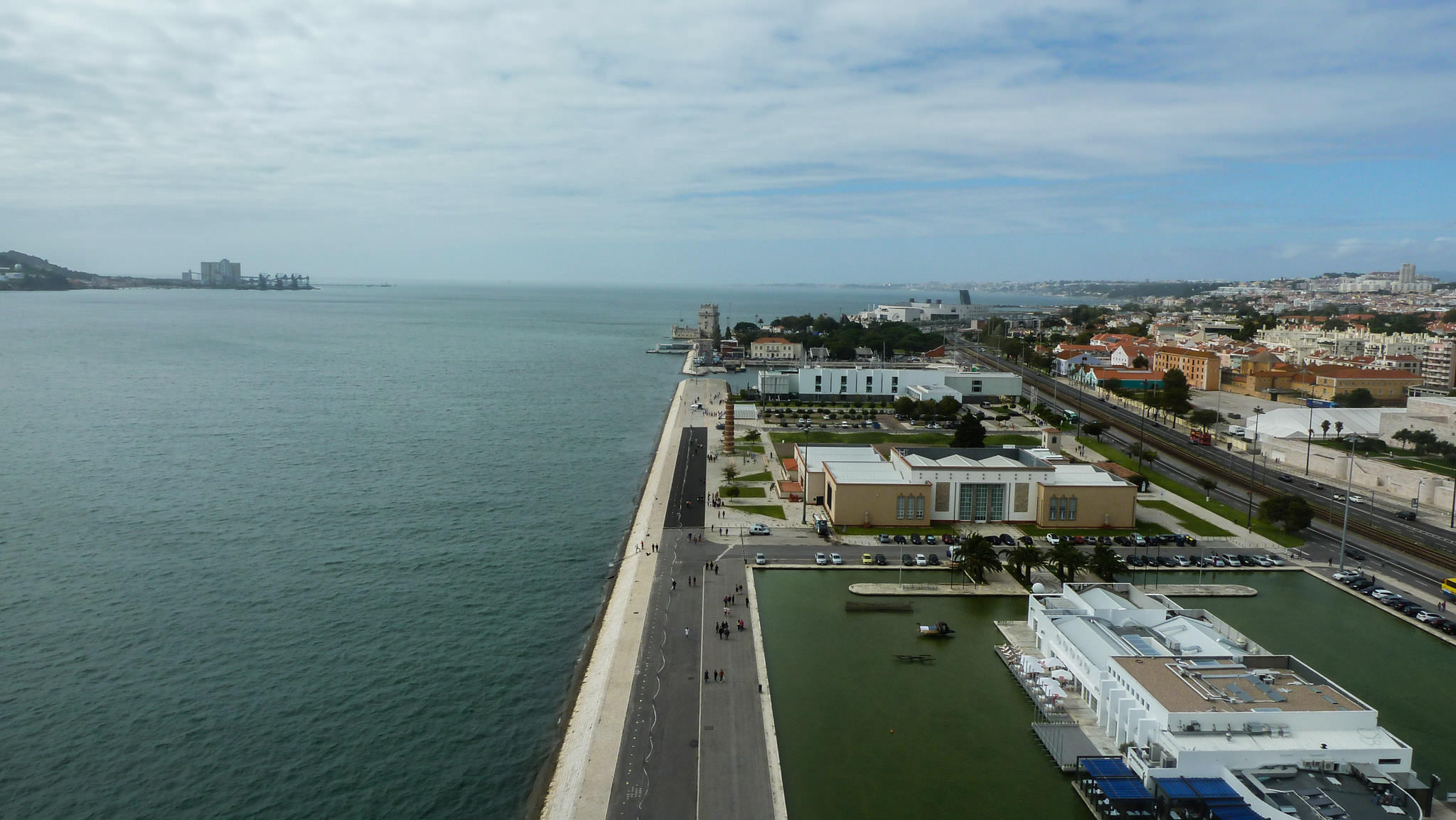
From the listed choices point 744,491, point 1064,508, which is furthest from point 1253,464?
point 744,491

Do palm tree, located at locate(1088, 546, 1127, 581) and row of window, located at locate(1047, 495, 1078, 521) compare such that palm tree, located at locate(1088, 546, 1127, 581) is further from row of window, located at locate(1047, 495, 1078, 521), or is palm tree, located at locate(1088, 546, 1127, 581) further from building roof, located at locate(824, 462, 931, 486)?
building roof, located at locate(824, 462, 931, 486)

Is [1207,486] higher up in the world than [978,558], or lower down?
higher up

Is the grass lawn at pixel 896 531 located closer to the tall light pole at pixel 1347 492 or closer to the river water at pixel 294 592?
the river water at pixel 294 592

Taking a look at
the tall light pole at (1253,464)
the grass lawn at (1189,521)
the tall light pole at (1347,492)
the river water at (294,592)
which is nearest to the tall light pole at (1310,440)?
the tall light pole at (1347,492)

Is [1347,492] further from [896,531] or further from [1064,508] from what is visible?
[896,531]

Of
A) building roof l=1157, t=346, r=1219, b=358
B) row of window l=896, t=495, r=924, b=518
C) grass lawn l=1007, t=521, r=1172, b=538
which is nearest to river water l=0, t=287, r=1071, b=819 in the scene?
row of window l=896, t=495, r=924, b=518

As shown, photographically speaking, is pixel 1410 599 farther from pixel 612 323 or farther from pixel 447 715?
pixel 612 323
